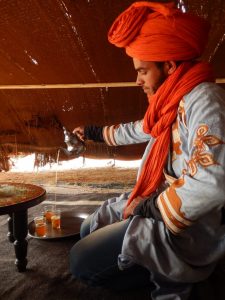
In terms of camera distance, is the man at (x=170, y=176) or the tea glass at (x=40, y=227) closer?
the man at (x=170, y=176)

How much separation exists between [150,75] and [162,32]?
0.56 feet

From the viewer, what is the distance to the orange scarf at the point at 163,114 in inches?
44.0

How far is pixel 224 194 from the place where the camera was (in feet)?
2.96

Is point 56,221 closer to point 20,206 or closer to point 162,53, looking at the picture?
point 20,206

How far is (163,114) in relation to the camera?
118 cm

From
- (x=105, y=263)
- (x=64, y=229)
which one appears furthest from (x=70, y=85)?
(x=105, y=263)

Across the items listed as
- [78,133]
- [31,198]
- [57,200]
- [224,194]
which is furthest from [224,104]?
[57,200]

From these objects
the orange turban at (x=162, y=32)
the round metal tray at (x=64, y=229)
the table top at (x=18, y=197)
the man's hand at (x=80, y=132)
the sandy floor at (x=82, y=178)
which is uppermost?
the orange turban at (x=162, y=32)

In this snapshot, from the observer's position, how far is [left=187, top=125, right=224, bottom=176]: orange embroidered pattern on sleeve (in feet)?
3.02

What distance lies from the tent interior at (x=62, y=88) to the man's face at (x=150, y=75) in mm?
571

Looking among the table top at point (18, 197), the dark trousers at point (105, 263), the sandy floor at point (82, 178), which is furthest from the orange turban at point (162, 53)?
the sandy floor at point (82, 178)

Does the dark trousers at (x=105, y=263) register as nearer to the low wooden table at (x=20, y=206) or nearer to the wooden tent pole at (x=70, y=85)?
the low wooden table at (x=20, y=206)

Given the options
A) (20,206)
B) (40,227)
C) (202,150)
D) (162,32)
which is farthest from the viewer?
(40,227)

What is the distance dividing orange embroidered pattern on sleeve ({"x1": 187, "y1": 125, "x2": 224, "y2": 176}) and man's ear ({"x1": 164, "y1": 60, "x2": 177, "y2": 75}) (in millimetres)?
325
